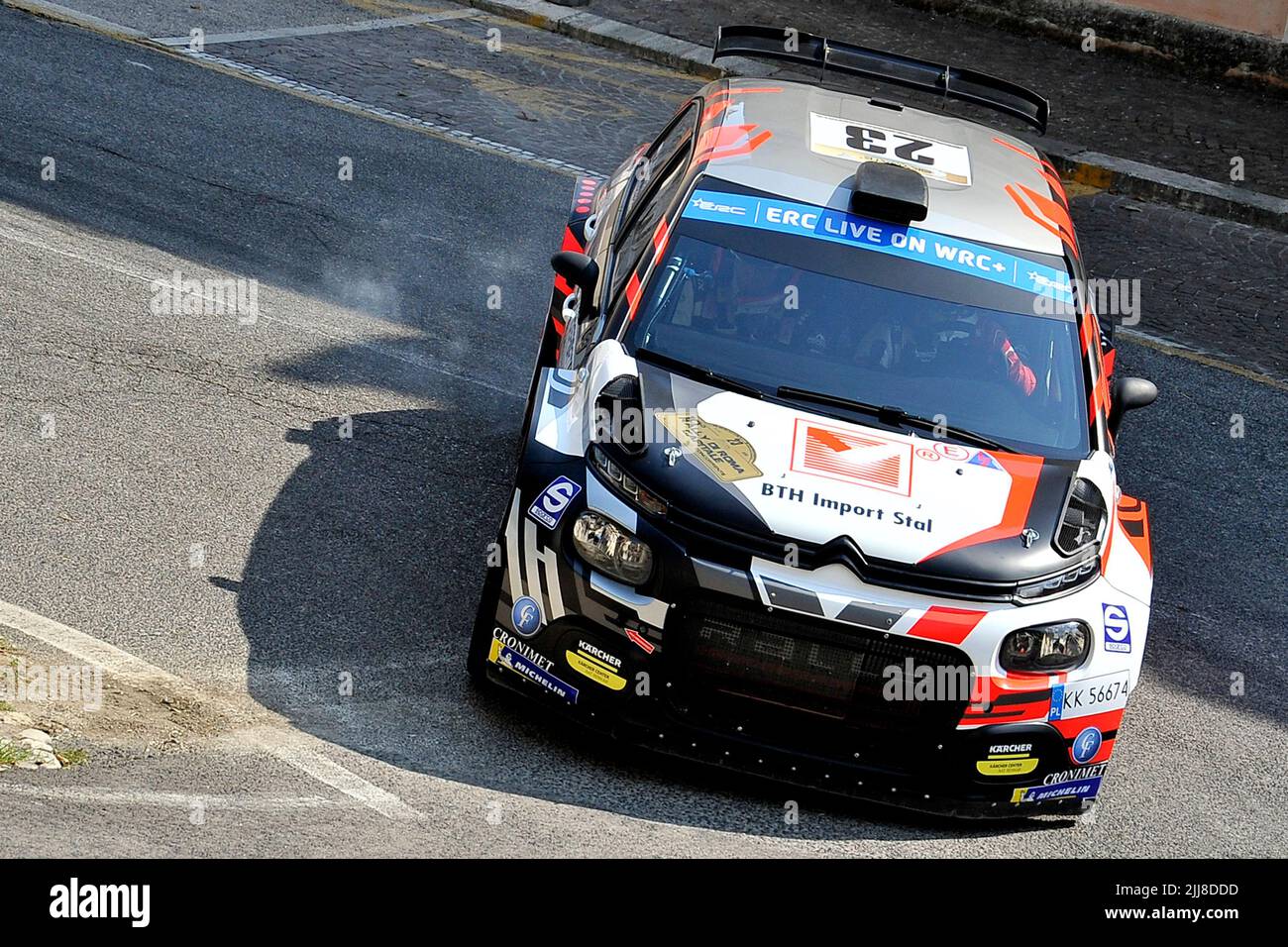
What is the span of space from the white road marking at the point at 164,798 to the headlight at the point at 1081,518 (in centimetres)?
247

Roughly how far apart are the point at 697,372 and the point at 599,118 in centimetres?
809

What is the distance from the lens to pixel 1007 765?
510 centimetres

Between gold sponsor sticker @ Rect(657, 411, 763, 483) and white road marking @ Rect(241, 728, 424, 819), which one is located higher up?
gold sponsor sticker @ Rect(657, 411, 763, 483)

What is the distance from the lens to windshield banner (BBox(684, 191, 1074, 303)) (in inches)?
238

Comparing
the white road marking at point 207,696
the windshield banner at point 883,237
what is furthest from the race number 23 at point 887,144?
the white road marking at point 207,696

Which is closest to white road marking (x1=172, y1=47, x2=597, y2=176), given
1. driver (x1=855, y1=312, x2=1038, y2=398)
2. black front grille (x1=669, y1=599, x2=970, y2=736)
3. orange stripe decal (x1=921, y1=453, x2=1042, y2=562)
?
driver (x1=855, y1=312, x2=1038, y2=398)

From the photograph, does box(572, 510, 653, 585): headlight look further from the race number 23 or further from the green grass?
the race number 23

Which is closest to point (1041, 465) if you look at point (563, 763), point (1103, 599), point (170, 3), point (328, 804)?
point (1103, 599)

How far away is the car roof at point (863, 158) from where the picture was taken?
623cm

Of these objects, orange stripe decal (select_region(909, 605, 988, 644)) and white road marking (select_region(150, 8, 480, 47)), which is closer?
orange stripe decal (select_region(909, 605, 988, 644))

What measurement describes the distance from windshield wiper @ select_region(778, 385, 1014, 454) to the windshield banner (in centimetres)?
77

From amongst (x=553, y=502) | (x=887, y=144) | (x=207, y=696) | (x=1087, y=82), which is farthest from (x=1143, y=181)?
(x=207, y=696)

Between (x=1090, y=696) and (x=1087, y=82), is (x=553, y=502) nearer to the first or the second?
(x=1090, y=696)
